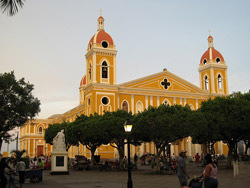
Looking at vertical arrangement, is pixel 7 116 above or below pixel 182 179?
above

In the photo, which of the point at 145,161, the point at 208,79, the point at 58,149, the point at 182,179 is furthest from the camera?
the point at 208,79

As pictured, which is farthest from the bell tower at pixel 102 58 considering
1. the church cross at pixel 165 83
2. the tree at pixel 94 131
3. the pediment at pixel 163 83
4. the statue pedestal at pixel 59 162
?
the statue pedestal at pixel 59 162

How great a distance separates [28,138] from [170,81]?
4088cm

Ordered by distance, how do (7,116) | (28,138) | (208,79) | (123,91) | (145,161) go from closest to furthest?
(7,116), (145,161), (123,91), (208,79), (28,138)

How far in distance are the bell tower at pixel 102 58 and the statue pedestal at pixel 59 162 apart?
72.1ft

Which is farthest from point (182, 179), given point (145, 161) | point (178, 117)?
point (145, 161)

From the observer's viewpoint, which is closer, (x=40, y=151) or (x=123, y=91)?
(x=123, y=91)

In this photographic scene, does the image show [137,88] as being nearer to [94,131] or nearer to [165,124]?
[94,131]

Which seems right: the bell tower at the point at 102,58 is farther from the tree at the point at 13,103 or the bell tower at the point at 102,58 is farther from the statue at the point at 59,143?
the statue at the point at 59,143

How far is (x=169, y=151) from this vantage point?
2039 inches

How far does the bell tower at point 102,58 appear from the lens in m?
47.6

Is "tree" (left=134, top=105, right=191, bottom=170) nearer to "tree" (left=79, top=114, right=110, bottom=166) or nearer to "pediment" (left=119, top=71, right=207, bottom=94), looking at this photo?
"tree" (left=79, top=114, right=110, bottom=166)

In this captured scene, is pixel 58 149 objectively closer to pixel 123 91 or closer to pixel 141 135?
pixel 141 135

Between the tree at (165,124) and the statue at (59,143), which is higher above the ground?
the tree at (165,124)
